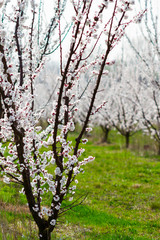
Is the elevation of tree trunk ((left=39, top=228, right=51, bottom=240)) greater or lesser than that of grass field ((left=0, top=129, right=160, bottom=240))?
greater

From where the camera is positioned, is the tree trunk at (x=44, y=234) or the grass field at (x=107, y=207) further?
the grass field at (x=107, y=207)

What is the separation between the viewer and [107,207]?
606 centimetres

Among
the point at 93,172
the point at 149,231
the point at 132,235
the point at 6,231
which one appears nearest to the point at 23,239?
the point at 6,231

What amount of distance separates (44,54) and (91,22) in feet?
6.09

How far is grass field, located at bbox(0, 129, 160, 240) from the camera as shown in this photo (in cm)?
401

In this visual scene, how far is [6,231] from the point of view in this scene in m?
3.12

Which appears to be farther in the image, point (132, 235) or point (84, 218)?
point (84, 218)

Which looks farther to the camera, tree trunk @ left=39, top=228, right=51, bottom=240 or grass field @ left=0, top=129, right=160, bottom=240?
grass field @ left=0, top=129, right=160, bottom=240

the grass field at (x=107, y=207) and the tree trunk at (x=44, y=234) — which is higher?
the tree trunk at (x=44, y=234)

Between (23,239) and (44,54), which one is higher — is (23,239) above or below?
below

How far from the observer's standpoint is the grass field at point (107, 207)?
401 cm

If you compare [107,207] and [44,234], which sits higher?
[44,234]

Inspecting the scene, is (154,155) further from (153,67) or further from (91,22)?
(91,22)

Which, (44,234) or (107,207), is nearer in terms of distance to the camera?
(44,234)
